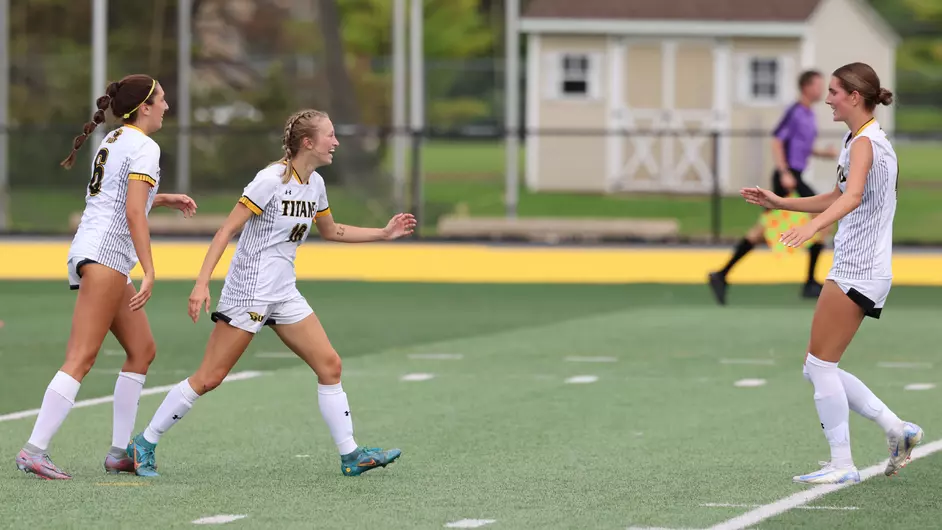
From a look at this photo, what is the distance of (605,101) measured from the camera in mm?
39500

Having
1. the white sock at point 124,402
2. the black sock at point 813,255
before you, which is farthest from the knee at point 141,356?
the black sock at point 813,255

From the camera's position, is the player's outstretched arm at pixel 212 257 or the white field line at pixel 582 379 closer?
the player's outstretched arm at pixel 212 257

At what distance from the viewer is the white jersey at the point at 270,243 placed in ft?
30.2

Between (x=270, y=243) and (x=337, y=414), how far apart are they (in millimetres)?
852

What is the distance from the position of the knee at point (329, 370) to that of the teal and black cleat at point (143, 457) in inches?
32.7

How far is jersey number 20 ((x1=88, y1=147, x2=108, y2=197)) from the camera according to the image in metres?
9.23

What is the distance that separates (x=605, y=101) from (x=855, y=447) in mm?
29432

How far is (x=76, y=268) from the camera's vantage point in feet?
30.3

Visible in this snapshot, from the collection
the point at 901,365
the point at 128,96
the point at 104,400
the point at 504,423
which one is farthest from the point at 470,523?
the point at 901,365

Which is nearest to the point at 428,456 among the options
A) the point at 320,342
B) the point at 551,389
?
the point at 320,342

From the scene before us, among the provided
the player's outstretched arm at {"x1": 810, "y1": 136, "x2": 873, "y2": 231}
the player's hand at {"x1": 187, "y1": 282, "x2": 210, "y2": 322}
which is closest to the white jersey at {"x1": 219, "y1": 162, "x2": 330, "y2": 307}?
the player's hand at {"x1": 187, "y1": 282, "x2": 210, "y2": 322}

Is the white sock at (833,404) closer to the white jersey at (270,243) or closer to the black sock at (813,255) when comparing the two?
the white jersey at (270,243)

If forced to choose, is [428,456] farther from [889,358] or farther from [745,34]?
[745,34]

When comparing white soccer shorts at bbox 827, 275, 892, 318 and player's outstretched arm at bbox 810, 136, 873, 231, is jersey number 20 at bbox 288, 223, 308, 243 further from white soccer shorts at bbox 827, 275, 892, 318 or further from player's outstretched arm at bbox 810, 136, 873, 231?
white soccer shorts at bbox 827, 275, 892, 318
